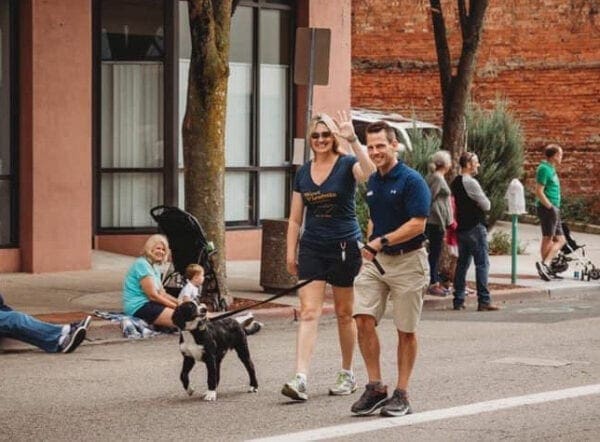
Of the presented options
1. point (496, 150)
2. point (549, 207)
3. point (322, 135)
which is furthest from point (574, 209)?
point (322, 135)

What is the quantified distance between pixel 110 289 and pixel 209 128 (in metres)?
2.74

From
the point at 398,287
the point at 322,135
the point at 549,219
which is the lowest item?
the point at 549,219

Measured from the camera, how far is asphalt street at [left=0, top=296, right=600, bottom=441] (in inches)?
372

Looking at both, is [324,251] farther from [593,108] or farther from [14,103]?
[593,108]

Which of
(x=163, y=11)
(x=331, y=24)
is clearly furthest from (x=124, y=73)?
(x=331, y=24)

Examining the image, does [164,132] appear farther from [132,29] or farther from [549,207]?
[549,207]

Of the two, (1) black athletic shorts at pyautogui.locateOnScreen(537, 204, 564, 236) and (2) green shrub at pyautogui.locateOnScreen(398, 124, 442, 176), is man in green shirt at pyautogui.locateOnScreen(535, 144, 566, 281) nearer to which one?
(1) black athletic shorts at pyautogui.locateOnScreen(537, 204, 564, 236)

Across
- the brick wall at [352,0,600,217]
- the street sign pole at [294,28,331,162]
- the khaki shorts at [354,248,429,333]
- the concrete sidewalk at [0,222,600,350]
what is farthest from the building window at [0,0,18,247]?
the brick wall at [352,0,600,217]

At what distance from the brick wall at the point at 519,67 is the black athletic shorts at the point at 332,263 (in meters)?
19.3

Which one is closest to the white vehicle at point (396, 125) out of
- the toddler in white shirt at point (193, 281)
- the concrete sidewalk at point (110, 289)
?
the concrete sidewalk at point (110, 289)

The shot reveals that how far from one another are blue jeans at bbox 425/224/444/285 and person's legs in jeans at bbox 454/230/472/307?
1.90 feet

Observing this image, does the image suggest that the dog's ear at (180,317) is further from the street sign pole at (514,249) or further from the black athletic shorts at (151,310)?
the street sign pole at (514,249)

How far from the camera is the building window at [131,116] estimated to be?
→ 20953 mm

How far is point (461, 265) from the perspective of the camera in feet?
55.7
